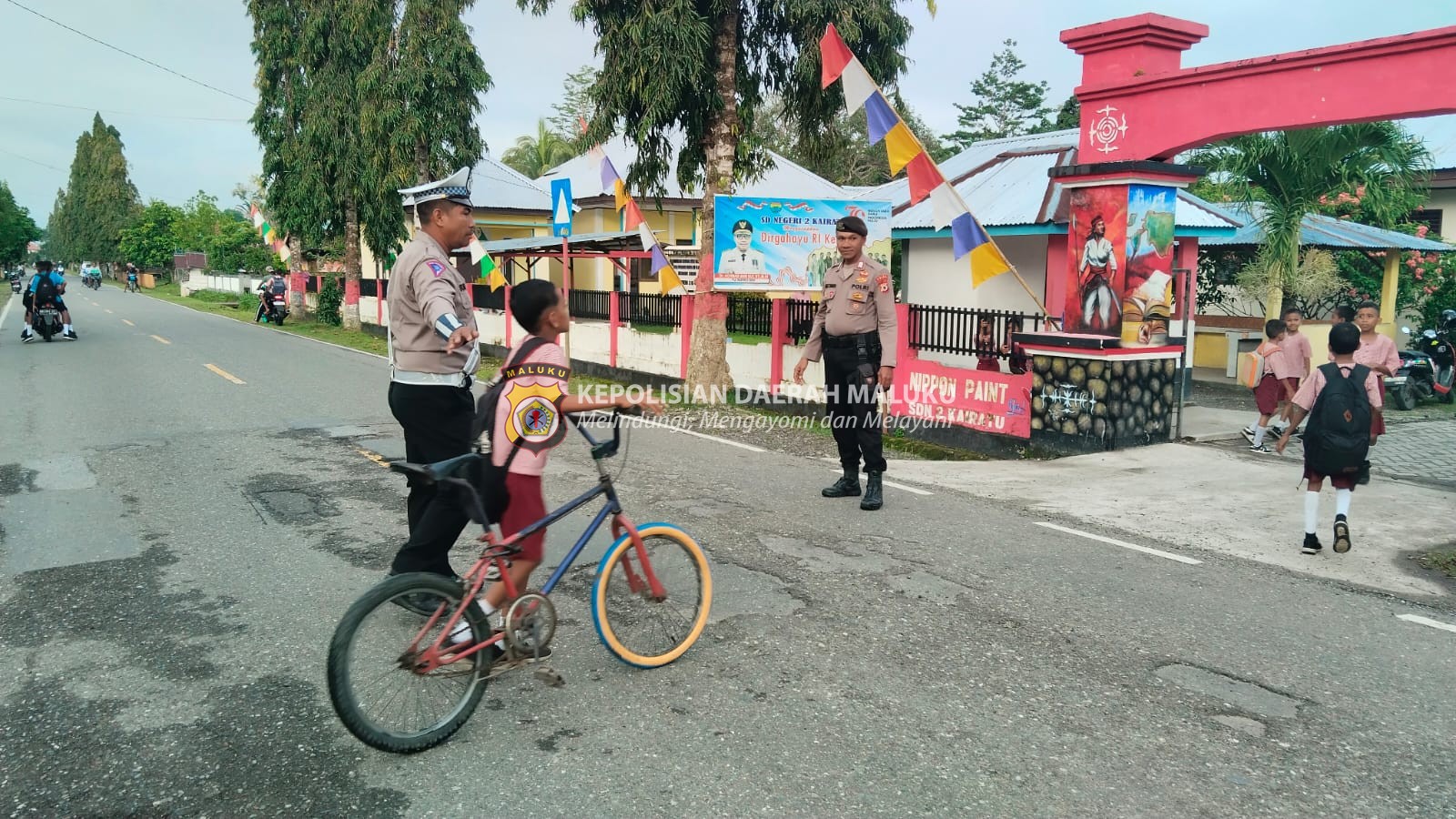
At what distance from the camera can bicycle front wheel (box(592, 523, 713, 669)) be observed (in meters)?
4.17

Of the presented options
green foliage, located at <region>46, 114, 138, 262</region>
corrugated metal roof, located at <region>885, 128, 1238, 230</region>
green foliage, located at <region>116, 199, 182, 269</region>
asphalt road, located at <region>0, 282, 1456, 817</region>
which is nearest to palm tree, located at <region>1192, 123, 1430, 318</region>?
corrugated metal roof, located at <region>885, 128, 1238, 230</region>

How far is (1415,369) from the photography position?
14.5 metres

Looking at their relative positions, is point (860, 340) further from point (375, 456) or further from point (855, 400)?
point (375, 456)

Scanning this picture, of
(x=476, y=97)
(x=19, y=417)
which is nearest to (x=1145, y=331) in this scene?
(x=19, y=417)

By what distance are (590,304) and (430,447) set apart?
13.7 m

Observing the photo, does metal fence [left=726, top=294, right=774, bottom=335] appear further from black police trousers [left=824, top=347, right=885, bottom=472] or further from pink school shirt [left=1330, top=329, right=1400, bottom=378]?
pink school shirt [left=1330, top=329, right=1400, bottom=378]

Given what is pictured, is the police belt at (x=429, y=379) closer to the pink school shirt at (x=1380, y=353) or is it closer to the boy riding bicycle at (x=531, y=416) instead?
the boy riding bicycle at (x=531, y=416)

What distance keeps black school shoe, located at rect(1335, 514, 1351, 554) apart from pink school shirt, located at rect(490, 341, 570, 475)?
4.97 meters

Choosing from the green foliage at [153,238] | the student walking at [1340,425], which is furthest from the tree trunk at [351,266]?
the green foliage at [153,238]

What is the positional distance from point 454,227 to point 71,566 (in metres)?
3.16

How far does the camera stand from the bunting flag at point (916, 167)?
10062mm

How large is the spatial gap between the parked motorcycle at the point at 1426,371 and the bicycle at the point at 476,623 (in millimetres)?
13211

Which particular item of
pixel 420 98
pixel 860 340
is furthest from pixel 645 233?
pixel 420 98

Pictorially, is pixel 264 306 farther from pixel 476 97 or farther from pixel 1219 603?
pixel 1219 603
